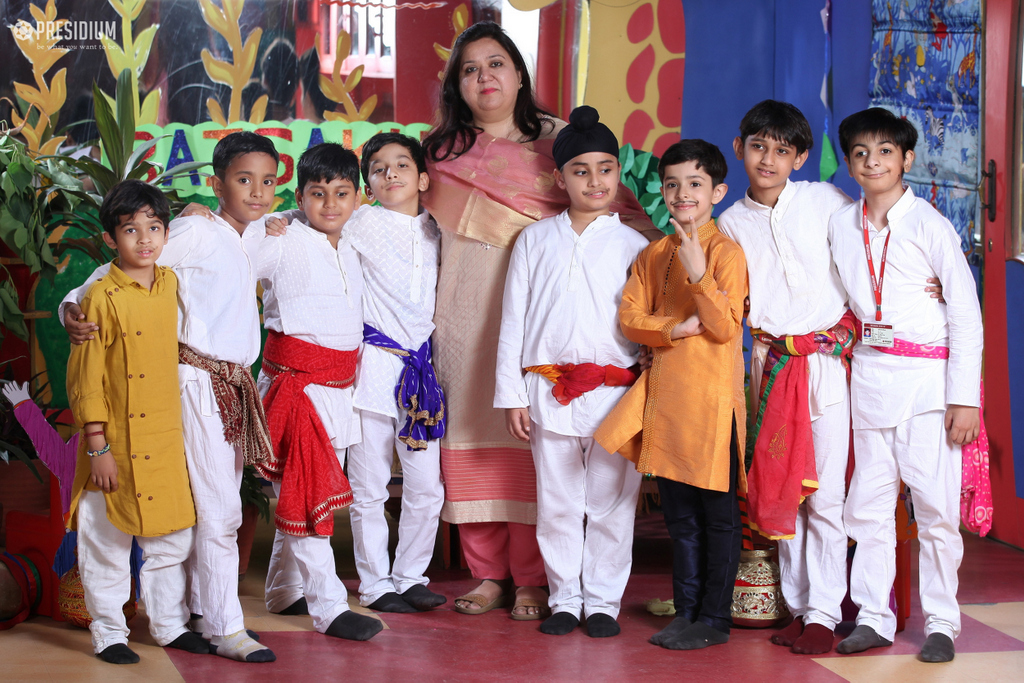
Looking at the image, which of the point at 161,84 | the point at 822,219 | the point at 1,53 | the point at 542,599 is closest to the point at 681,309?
the point at 822,219

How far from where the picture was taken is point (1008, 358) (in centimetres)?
388

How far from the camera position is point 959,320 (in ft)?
8.51

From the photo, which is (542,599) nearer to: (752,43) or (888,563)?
(888,563)

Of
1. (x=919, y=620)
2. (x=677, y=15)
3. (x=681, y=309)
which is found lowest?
(x=919, y=620)

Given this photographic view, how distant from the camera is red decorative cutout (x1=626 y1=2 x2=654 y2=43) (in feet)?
15.5

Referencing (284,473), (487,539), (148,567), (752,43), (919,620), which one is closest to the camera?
(148,567)

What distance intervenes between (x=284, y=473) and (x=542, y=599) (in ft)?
2.90

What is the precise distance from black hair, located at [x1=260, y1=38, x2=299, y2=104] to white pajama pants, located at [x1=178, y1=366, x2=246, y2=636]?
7.72ft

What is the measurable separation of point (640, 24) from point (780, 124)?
87.8 inches

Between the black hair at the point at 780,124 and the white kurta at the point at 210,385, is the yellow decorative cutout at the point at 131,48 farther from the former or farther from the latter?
the black hair at the point at 780,124

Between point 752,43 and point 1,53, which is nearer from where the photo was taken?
point 1,53

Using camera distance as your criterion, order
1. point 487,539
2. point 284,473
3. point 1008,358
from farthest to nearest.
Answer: point 1008,358 → point 487,539 → point 284,473

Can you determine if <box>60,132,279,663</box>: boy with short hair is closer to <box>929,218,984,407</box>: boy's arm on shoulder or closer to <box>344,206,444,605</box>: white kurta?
<box>344,206,444,605</box>: white kurta

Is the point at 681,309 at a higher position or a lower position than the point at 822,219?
lower
